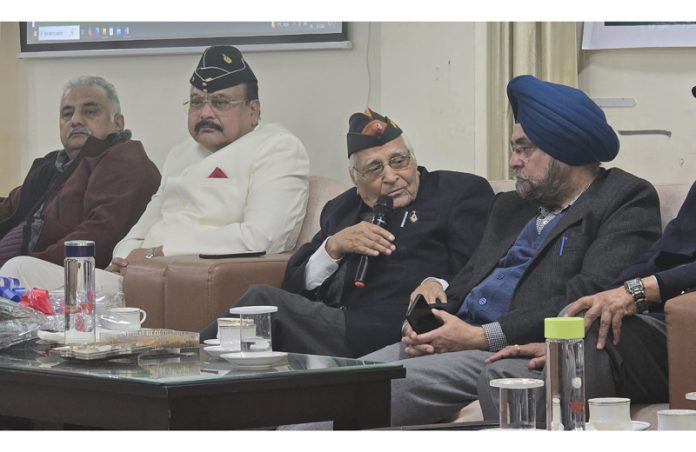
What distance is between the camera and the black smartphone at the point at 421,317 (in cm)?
317

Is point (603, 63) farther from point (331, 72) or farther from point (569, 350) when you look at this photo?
point (569, 350)

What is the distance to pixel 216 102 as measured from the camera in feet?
17.0

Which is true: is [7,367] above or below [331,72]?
below

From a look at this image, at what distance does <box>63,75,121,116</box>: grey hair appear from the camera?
224 inches

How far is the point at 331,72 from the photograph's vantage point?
5.37m

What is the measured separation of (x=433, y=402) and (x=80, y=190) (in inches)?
120

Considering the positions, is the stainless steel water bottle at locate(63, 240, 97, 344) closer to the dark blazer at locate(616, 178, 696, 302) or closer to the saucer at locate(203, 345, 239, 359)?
the saucer at locate(203, 345, 239, 359)

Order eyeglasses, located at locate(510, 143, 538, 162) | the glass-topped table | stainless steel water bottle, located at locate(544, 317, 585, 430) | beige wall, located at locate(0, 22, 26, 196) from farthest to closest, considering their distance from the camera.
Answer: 1. beige wall, located at locate(0, 22, 26, 196)
2. eyeglasses, located at locate(510, 143, 538, 162)
3. the glass-topped table
4. stainless steel water bottle, located at locate(544, 317, 585, 430)

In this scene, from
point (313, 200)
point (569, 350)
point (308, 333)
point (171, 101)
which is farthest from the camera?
point (171, 101)

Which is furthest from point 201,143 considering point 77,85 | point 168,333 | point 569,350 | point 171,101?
point 569,350

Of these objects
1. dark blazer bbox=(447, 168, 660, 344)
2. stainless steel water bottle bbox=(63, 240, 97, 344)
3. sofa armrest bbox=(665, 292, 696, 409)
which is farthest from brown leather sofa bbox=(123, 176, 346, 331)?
sofa armrest bbox=(665, 292, 696, 409)

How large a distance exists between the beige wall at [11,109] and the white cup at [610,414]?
4.33 m

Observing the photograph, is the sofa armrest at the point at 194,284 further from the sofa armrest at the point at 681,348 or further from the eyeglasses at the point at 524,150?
the sofa armrest at the point at 681,348

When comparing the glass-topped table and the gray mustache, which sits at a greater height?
the gray mustache
